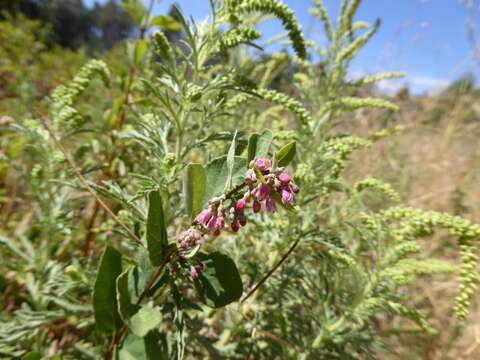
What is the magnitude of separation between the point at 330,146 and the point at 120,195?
0.89 meters

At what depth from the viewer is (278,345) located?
159 cm

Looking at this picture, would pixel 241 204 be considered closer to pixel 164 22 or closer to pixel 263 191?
pixel 263 191

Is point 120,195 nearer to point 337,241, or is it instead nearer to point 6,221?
point 337,241

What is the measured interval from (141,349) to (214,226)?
542 mm

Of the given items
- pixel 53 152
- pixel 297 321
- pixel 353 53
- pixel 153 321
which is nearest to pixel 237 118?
pixel 353 53

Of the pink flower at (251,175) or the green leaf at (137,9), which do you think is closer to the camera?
the pink flower at (251,175)

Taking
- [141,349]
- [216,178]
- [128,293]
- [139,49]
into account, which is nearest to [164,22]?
[139,49]

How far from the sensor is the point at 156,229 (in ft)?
3.08

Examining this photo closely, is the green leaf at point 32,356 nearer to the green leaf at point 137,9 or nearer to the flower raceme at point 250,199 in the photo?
the flower raceme at point 250,199

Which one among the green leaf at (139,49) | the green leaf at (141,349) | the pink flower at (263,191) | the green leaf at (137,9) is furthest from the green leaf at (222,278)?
the green leaf at (137,9)

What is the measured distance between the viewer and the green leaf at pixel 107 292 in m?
1.07

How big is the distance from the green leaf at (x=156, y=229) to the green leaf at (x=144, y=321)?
0.13 meters

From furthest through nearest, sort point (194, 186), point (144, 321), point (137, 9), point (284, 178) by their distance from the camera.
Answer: point (137, 9) < point (144, 321) < point (194, 186) < point (284, 178)

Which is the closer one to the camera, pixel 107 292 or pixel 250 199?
pixel 250 199
